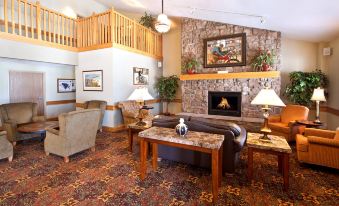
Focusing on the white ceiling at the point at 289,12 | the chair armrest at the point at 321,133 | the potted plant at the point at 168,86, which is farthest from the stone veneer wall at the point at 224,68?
the chair armrest at the point at 321,133

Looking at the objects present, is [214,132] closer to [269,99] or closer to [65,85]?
[269,99]

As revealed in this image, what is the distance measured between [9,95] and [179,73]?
6.14 m

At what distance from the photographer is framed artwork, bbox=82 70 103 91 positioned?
5.83 meters

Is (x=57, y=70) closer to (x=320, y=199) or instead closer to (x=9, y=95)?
(x=9, y=95)

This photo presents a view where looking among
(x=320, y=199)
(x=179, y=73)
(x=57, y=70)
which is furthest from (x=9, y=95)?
(x=320, y=199)

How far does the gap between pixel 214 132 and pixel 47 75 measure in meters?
6.97

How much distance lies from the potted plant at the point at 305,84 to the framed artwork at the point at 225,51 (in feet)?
5.46

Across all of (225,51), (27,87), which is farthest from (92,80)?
(225,51)

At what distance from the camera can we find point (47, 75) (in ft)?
22.8

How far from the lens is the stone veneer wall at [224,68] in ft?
19.7

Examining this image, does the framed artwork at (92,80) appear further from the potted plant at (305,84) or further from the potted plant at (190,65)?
the potted plant at (305,84)

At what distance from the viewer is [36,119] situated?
4984 millimetres

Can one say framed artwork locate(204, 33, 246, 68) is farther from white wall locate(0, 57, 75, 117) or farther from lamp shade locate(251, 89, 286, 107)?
white wall locate(0, 57, 75, 117)

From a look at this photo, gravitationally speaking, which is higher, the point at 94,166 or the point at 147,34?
the point at 147,34
